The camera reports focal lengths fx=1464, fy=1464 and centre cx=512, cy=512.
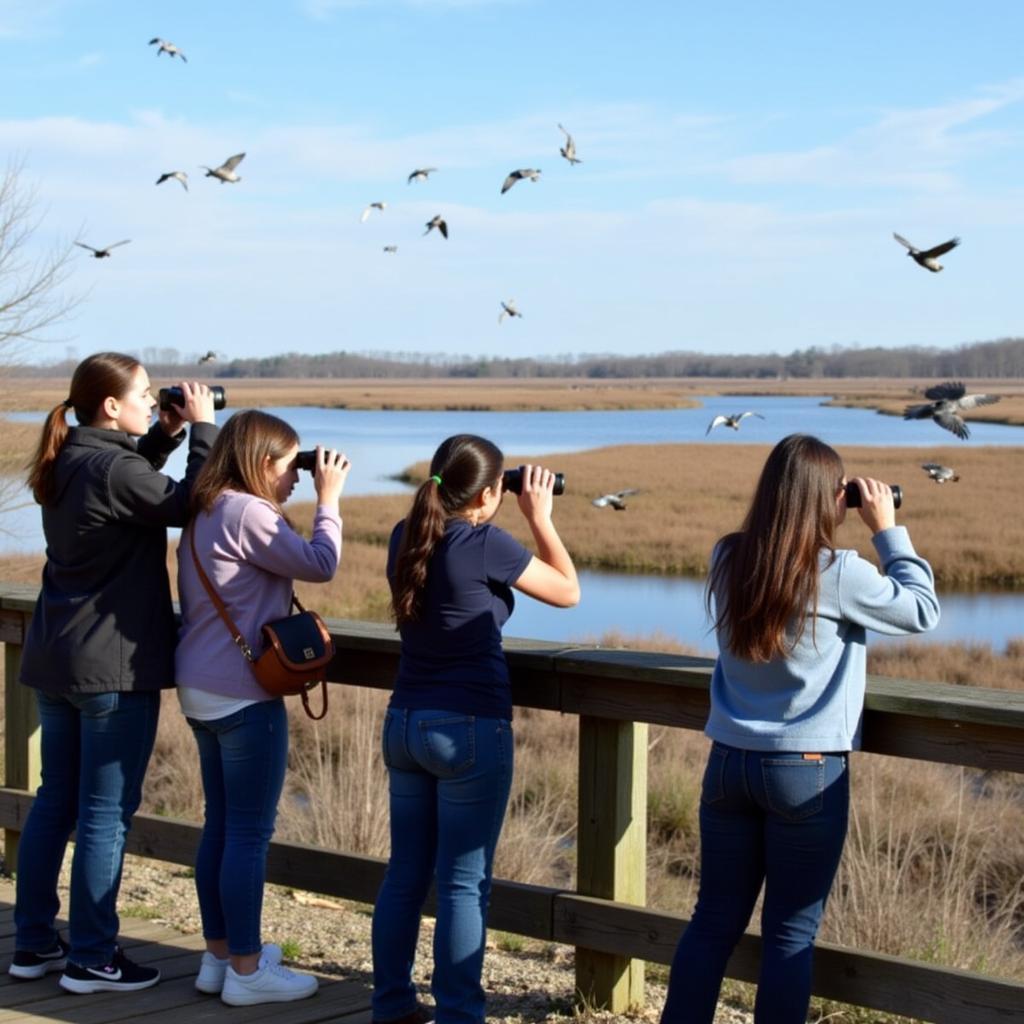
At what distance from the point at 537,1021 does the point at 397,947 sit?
0.62 meters

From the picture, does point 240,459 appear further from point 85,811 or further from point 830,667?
point 830,667

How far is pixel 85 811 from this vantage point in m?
→ 3.83

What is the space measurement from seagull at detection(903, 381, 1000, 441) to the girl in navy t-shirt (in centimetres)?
547

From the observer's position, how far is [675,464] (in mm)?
49781

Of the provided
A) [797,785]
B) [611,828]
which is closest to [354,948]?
[611,828]

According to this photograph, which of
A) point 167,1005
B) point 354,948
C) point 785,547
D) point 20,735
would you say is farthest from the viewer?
point 20,735

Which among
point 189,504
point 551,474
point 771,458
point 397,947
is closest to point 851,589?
point 771,458

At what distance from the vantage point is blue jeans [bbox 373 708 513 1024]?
334 centimetres

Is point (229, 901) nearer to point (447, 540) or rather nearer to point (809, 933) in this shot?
point (447, 540)

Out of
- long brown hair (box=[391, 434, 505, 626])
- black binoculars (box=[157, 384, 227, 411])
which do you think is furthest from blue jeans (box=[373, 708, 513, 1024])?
black binoculars (box=[157, 384, 227, 411])

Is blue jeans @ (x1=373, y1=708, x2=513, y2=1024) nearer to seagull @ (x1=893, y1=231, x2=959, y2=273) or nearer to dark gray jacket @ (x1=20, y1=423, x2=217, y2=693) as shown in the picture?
dark gray jacket @ (x1=20, y1=423, x2=217, y2=693)

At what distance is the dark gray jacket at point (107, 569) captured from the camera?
3.70 m

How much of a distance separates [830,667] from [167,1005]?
6.60 ft

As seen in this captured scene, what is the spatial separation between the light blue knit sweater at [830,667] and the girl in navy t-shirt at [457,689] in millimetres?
542
